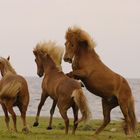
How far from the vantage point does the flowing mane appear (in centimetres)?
1499

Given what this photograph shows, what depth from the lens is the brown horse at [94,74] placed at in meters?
14.7

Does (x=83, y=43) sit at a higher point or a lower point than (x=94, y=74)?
higher

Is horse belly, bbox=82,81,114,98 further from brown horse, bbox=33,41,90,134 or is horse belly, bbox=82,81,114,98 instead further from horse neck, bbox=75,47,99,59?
horse neck, bbox=75,47,99,59

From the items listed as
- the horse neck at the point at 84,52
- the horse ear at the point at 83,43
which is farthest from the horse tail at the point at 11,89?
the horse ear at the point at 83,43

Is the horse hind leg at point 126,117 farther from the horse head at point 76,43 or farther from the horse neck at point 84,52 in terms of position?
the horse head at point 76,43

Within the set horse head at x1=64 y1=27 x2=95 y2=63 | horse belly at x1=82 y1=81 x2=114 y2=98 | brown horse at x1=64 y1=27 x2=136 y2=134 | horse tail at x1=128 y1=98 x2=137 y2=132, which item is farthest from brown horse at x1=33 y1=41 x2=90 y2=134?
horse tail at x1=128 y1=98 x2=137 y2=132

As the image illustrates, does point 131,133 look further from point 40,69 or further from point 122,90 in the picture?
point 40,69

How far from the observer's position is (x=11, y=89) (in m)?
15.0

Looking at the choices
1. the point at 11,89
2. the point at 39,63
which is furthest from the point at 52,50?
the point at 11,89

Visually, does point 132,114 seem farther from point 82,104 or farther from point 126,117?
point 82,104

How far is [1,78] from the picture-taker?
1599 centimetres

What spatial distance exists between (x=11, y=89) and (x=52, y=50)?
6.91 feet

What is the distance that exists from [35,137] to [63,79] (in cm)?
197

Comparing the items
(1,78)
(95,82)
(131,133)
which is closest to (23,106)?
(1,78)
